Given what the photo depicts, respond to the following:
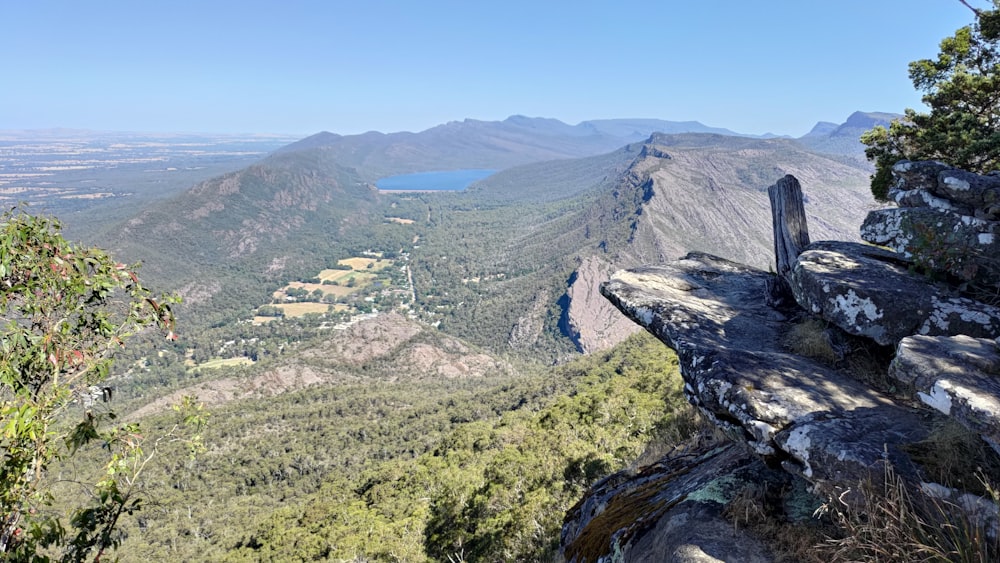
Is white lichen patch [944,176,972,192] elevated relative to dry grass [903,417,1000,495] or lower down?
elevated

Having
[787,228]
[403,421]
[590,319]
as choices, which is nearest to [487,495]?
[787,228]

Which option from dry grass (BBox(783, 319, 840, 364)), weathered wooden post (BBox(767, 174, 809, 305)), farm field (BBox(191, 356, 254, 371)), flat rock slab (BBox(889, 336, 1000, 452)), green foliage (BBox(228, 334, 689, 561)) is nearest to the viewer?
flat rock slab (BBox(889, 336, 1000, 452))

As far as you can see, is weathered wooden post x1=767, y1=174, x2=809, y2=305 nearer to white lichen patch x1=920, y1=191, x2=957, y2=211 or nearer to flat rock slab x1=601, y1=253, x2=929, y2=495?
flat rock slab x1=601, y1=253, x2=929, y2=495

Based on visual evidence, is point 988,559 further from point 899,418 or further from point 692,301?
point 692,301

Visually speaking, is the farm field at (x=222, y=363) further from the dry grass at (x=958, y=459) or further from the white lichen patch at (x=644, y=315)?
the dry grass at (x=958, y=459)

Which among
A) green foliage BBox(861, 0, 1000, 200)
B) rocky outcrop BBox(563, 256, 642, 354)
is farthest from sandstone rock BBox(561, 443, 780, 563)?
rocky outcrop BBox(563, 256, 642, 354)

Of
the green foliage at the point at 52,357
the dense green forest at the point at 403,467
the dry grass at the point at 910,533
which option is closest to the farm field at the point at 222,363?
the dense green forest at the point at 403,467

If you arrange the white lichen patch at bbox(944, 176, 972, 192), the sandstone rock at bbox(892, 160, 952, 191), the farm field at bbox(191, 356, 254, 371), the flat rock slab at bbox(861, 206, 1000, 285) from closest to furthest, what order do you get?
the flat rock slab at bbox(861, 206, 1000, 285)
the white lichen patch at bbox(944, 176, 972, 192)
the sandstone rock at bbox(892, 160, 952, 191)
the farm field at bbox(191, 356, 254, 371)

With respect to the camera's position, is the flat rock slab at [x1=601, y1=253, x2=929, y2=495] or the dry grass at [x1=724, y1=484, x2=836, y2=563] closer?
the dry grass at [x1=724, y1=484, x2=836, y2=563]
